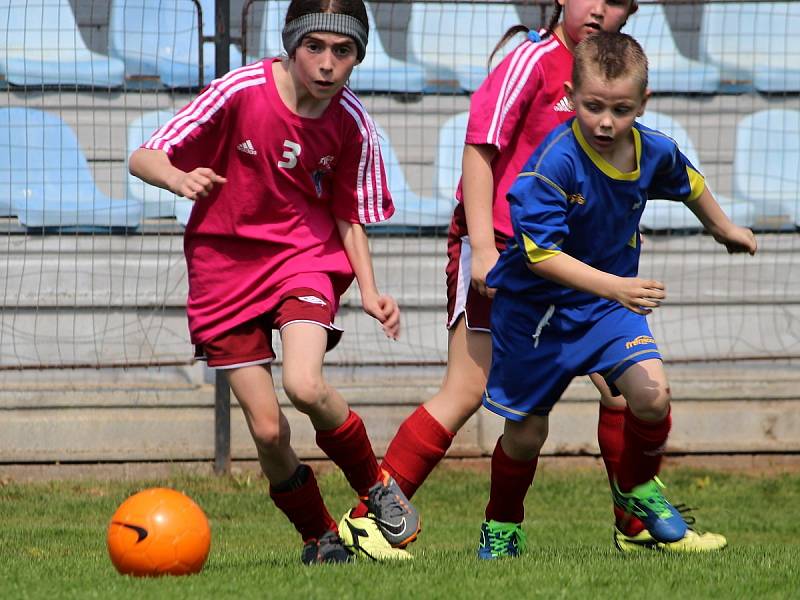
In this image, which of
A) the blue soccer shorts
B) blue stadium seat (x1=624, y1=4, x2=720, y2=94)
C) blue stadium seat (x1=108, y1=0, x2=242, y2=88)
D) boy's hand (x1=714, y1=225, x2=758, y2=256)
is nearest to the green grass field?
the blue soccer shorts

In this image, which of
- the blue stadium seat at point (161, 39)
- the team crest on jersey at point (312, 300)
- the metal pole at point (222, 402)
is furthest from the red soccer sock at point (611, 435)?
the blue stadium seat at point (161, 39)

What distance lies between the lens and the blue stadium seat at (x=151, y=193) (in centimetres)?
798

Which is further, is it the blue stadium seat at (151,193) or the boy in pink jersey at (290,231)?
the blue stadium seat at (151,193)

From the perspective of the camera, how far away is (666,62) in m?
9.15

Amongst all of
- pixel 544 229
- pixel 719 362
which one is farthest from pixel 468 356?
pixel 719 362

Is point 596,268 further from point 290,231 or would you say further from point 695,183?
point 290,231

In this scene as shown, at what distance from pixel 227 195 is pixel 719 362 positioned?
4.61 m

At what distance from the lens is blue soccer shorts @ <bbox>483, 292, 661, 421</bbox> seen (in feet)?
13.7

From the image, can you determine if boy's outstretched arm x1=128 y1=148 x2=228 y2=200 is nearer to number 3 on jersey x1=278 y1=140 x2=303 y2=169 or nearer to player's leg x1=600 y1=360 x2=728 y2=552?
number 3 on jersey x1=278 y1=140 x2=303 y2=169

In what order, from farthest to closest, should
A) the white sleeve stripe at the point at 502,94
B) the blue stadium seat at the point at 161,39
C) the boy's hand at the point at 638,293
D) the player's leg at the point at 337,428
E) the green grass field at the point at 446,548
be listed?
the blue stadium seat at the point at 161,39 < the white sleeve stripe at the point at 502,94 < the player's leg at the point at 337,428 < the boy's hand at the point at 638,293 < the green grass field at the point at 446,548

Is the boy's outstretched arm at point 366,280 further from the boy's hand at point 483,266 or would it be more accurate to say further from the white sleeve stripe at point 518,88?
the white sleeve stripe at point 518,88

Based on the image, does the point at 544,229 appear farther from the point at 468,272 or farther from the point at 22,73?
the point at 22,73

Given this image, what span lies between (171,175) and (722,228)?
1.86 metres

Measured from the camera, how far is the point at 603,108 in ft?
13.2
